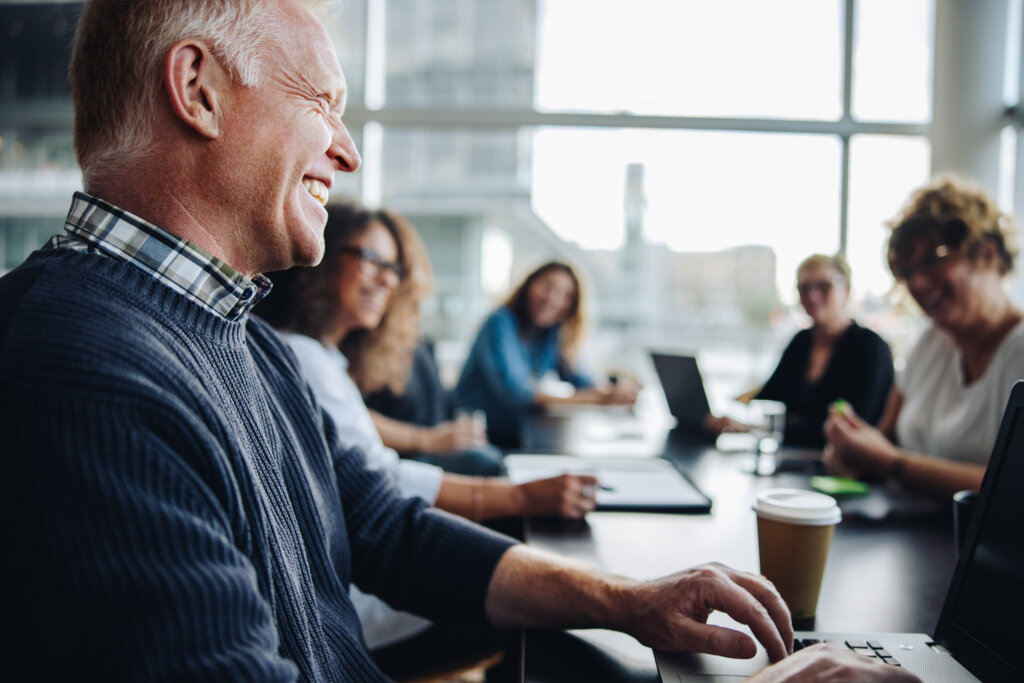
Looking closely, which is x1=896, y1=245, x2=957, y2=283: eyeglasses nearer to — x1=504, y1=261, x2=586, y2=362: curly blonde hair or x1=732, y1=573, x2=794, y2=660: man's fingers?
x1=732, y1=573, x2=794, y2=660: man's fingers

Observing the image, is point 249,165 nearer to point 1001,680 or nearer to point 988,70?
point 1001,680

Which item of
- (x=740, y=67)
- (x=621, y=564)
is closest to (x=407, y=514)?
(x=621, y=564)

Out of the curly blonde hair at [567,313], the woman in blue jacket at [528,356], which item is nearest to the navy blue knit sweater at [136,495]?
the woman in blue jacket at [528,356]

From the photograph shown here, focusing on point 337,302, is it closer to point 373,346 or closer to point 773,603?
point 373,346

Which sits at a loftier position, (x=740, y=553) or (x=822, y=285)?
(x=822, y=285)

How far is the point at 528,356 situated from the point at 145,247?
297 cm

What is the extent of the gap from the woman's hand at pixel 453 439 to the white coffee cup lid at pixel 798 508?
4.82 ft

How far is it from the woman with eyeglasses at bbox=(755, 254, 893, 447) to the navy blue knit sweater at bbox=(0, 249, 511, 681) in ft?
7.09

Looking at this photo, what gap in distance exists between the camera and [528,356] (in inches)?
143

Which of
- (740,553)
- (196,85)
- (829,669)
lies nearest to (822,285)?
(740,553)

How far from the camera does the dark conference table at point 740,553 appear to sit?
808mm

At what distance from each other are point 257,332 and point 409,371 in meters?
1.81

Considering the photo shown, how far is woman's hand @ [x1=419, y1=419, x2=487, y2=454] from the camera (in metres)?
2.32

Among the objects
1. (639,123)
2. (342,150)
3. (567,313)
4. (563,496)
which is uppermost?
(639,123)
